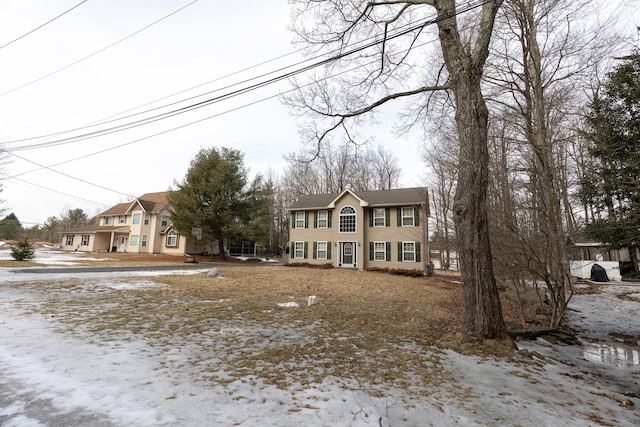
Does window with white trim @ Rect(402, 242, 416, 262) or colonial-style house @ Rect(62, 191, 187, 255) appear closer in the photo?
window with white trim @ Rect(402, 242, 416, 262)

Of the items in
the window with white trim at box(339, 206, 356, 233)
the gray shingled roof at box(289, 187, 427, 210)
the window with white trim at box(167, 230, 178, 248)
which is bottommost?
the window with white trim at box(167, 230, 178, 248)

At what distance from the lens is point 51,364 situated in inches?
136

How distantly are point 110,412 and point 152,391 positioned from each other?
1.42 feet

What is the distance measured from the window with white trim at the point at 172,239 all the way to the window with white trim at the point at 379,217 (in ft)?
69.4

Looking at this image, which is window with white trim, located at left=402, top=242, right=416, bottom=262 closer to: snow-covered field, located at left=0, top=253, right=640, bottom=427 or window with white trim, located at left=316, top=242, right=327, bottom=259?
window with white trim, located at left=316, top=242, right=327, bottom=259

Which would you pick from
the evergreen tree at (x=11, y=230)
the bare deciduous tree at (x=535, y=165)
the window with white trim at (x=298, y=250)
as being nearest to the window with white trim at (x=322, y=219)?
the window with white trim at (x=298, y=250)

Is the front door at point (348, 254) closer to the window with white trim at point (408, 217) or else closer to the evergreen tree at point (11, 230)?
the window with white trim at point (408, 217)

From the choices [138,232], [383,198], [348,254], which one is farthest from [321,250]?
[138,232]

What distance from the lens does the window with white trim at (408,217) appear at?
19578mm

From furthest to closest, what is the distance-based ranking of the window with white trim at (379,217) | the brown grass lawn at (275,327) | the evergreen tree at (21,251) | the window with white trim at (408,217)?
1. the window with white trim at (379,217)
2. the window with white trim at (408,217)
3. the evergreen tree at (21,251)
4. the brown grass lawn at (275,327)

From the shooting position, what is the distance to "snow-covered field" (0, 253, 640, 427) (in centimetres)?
256

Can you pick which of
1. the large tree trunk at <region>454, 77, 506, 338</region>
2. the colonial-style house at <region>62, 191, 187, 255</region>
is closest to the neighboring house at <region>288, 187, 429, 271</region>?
the colonial-style house at <region>62, 191, 187, 255</region>

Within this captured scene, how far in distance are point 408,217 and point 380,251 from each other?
307cm

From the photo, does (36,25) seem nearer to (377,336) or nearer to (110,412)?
(110,412)
